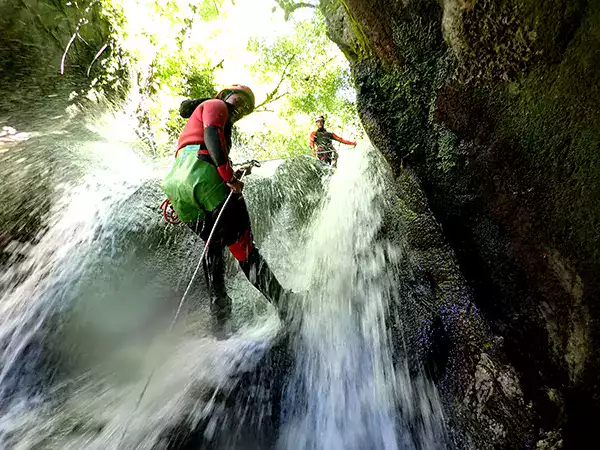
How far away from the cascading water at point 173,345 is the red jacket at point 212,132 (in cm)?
196

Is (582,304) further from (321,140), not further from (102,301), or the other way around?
(321,140)

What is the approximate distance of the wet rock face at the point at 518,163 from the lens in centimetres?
180

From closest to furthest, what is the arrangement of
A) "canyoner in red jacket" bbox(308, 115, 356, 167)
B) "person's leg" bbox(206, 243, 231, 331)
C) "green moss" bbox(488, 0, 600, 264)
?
"green moss" bbox(488, 0, 600, 264), "person's leg" bbox(206, 243, 231, 331), "canyoner in red jacket" bbox(308, 115, 356, 167)

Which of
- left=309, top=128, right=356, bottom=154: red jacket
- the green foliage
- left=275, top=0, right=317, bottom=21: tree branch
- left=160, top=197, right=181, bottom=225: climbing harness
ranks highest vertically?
left=275, top=0, right=317, bottom=21: tree branch

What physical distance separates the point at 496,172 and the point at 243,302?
4002mm

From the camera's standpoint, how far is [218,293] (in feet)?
12.3

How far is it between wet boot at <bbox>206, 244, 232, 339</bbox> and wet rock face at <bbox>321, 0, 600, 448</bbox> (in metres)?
2.22

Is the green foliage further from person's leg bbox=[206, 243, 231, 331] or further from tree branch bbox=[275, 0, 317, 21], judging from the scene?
person's leg bbox=[206, 243, 231, 331]

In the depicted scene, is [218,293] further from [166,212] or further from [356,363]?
[356,363]

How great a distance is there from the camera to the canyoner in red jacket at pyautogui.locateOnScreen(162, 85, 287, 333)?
9.66 ft

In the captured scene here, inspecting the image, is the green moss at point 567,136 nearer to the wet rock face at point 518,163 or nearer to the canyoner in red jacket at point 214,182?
the wet rock face at point 518,163

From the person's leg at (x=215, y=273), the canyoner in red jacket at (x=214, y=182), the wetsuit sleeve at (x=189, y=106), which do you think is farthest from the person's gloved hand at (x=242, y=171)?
the wetsuit sleeve at (x=189, y=106)

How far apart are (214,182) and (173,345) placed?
2416 millimetres

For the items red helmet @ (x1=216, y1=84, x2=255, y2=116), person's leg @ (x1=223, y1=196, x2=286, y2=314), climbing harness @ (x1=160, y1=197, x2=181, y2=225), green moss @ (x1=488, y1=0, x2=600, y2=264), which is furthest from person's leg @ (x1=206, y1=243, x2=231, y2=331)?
green moss @ (x1=488, y1=0, x2=600, y2=264)
